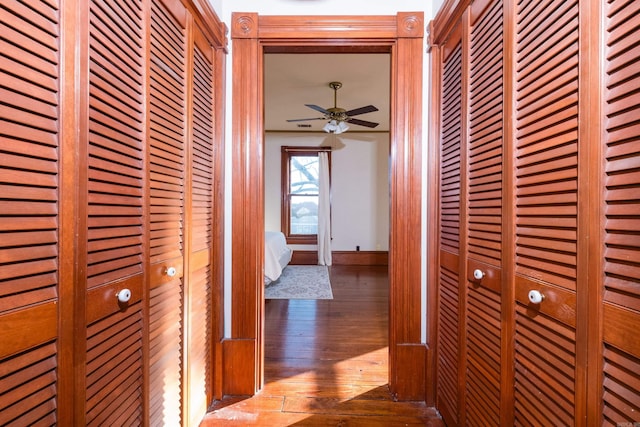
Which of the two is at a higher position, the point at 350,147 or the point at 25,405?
the point at 350,147

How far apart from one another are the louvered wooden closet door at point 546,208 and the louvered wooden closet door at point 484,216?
0.12 meters

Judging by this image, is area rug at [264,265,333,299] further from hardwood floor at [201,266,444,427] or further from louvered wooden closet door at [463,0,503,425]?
louvered wooden closet door at [463,0,503,425]

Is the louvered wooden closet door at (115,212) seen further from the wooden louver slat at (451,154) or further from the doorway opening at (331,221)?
the wooden louver slat at (451,154)

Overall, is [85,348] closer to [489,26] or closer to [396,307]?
[396,307]

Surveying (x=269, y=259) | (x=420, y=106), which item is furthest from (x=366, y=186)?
(x=420, y=106)

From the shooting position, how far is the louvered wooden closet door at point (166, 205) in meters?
1.15

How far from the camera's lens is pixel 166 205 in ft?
4.07

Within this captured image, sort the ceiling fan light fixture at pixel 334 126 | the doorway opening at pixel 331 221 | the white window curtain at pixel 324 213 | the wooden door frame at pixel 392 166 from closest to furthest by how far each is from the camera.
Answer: the wooden door frame at pixel 392 166
the doorway opening at pixel 331 221
the ceiling fan light fixture at pixel 334 126
the white window curtain at pixel 324 213

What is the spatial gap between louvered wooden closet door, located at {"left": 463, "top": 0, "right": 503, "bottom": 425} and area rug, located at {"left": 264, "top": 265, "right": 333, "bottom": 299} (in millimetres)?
2686

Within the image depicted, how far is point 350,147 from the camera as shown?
6.18 meters

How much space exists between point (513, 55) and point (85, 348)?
1.56 metres

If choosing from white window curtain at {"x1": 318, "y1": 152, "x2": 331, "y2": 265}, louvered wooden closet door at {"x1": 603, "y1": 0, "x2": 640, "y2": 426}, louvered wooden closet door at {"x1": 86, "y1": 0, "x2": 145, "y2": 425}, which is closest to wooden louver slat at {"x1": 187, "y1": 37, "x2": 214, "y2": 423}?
louvered wooden closet door at {"x1": 86, "y1": 0, "x2": 145, "y2": 425}

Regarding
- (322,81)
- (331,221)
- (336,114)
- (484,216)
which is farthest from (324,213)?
(484,216)

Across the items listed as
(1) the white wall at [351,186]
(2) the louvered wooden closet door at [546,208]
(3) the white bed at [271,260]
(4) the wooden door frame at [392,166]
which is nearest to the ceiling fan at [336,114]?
(3) the white bed at [271,260]
